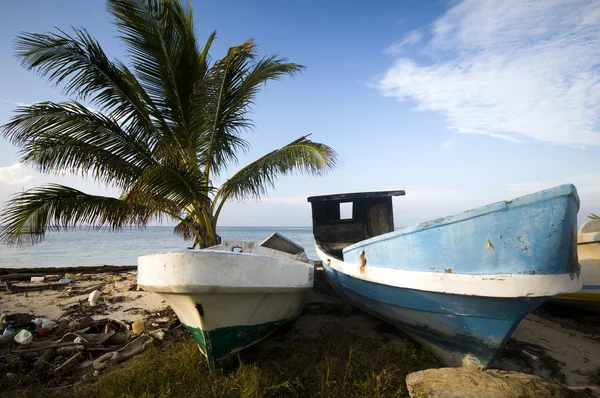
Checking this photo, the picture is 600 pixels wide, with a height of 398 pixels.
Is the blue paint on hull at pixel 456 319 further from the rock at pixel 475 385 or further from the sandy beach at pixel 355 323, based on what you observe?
the sandy beach at pixel 355 323

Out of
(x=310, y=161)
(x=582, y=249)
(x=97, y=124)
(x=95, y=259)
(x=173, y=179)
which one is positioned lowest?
(x=95, y=259)

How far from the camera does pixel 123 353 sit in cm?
403

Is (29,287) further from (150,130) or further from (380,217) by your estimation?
(380,217)

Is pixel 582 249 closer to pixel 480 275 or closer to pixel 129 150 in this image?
pixel 480 275

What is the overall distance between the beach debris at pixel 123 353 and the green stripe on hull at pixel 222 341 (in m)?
1.04

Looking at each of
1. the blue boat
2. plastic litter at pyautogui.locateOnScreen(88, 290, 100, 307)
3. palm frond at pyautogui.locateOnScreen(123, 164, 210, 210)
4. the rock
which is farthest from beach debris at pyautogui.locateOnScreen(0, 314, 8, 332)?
the rock

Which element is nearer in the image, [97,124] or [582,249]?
[97,124]

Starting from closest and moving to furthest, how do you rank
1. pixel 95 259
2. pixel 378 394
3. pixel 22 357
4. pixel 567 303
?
pixel 378 394 → pixel 22 357 → pixel 567 303 → pixel 95 259

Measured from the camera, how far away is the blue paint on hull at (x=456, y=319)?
3143 mm

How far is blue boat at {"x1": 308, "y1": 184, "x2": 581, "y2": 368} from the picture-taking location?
2852 millimetres

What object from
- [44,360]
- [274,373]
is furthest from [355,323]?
[44,360]

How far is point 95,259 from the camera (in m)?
21.4

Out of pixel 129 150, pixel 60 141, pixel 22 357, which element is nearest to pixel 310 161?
pixel 129 150

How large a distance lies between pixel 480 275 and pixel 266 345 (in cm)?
279
